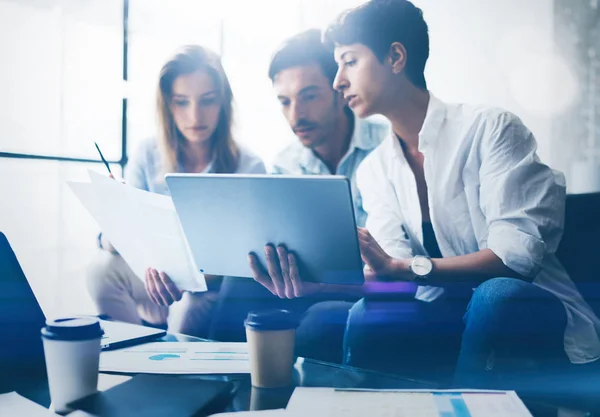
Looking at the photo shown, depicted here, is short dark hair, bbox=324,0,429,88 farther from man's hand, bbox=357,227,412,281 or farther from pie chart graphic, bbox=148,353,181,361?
pie chart graphic, bbox=148,353,181,361

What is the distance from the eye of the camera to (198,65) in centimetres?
179

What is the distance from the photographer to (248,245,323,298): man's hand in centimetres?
95

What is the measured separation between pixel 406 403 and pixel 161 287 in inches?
30.4

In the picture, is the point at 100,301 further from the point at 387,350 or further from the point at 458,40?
the point at 458,40

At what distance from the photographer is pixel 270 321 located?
0.71 metres

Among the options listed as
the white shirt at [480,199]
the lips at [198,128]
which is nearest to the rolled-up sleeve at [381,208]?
the white shirt at [480,199]

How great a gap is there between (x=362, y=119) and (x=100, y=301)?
3.21 feet

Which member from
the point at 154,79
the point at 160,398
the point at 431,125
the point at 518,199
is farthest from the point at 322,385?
the point at 154,79

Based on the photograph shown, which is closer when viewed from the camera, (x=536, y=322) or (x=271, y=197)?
(x=271, y=197)

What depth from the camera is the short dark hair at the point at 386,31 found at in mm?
1575

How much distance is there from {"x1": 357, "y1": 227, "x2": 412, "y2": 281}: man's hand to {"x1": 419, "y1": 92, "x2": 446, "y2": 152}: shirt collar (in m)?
0.37

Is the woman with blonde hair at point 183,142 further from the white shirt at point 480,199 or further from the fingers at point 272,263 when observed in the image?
the fingers at point 272,263

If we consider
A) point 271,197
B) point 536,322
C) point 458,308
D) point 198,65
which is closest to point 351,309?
point 458,308

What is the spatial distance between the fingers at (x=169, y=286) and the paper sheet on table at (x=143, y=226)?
0.02m
